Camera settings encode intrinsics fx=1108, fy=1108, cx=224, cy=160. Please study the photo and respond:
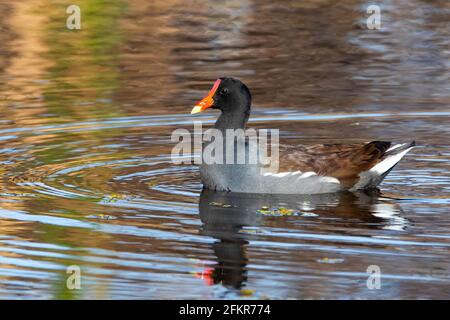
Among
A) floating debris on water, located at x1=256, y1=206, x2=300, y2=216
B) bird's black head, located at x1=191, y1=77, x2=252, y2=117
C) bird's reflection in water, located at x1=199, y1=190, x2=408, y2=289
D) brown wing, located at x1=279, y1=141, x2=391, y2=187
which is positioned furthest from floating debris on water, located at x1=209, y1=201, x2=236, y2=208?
bird's black head, located at x1=191, y1=77, x2=252, y2=117

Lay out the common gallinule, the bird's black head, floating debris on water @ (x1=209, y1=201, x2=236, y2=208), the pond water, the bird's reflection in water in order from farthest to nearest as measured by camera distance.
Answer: the bird's black head → the common gallinule → floating debris on water @ (x1=209, y1=201, x2=236, y2=208) → the bird's reflection in water → the pond water

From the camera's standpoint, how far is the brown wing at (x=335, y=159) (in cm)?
1018

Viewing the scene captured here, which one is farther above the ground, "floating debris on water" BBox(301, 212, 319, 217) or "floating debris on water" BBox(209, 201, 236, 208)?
"floating debris on water" BBox(301, 212, 319, 217)

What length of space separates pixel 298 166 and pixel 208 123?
298 centimetres

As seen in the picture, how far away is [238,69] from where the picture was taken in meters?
15.3

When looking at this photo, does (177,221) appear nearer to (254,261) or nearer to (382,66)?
(254,261)

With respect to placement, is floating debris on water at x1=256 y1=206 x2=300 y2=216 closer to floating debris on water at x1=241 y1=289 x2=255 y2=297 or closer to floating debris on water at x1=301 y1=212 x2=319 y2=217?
floating debris on water at x1=301 y1=212 x2=319 y2=217

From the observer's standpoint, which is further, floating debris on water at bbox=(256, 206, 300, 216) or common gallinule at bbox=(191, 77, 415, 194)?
common gallinule at bbox=(191, 77, 415, 194)

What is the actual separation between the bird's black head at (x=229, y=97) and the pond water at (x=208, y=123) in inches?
30.8

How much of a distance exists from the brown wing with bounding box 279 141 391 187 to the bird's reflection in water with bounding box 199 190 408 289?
21 centimetres

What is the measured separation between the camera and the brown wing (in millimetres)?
10180

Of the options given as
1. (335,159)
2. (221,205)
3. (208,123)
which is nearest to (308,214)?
(221,205)

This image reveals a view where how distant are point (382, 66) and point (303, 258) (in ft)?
26.2

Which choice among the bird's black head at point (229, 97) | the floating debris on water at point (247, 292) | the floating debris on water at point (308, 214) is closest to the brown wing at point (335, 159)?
the bird's black head at point (229, 97)
